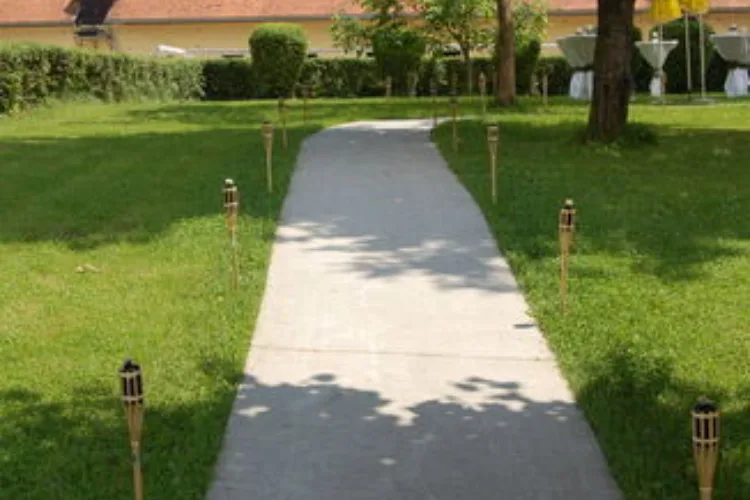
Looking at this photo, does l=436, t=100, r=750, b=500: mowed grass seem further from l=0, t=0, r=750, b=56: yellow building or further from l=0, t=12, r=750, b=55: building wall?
l=0, t=12, r=750, b=55: building wall

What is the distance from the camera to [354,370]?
284 inches

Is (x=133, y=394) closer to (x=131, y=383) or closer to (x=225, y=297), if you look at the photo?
(x=131, y=383)

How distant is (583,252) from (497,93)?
59.8 ft

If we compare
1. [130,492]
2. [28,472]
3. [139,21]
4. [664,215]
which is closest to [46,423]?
[28,472]

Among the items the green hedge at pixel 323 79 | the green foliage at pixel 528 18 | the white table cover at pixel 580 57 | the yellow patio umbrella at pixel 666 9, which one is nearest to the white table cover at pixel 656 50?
the white table cover at pixel 580 57

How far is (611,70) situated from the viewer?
17297 millimetres

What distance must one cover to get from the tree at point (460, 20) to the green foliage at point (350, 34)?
3.39 meters

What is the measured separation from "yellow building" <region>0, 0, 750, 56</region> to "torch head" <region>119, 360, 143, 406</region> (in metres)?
40.6

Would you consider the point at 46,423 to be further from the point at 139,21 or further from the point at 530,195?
the point at 139,21

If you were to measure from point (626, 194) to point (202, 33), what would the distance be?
34.5 meters

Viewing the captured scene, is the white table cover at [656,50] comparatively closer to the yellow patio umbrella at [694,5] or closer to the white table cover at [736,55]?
the white table cover at [736,55]

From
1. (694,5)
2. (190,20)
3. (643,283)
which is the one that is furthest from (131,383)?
(190,20)

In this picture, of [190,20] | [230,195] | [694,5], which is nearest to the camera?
[230,195]

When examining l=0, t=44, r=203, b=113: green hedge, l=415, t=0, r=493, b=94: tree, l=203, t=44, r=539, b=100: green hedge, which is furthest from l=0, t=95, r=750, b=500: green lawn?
l=203, t=44, r=539, b=100: green hedge
